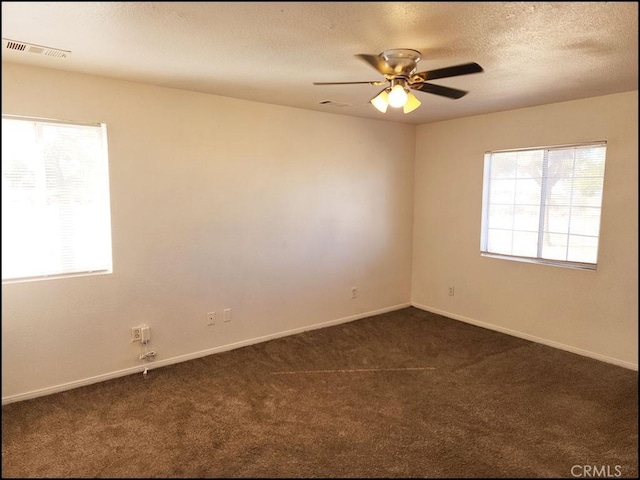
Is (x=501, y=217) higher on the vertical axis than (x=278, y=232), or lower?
higher

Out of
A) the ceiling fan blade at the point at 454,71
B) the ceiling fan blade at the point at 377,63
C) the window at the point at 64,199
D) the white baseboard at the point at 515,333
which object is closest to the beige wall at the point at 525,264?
the white baseboard at the point at 515,333

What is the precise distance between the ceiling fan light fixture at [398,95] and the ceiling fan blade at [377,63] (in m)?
0.11

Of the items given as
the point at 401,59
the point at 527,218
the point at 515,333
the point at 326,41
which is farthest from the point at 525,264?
the point at 326,41

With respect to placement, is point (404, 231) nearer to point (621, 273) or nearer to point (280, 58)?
point (280, 58)

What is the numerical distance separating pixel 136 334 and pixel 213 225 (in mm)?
1110

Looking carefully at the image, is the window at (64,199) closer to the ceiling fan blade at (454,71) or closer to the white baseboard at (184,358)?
the white baseboard at (184,358)

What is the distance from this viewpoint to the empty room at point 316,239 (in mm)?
1688

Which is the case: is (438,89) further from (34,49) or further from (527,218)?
(34,49)

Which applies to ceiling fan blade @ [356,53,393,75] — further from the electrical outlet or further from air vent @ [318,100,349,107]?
the electrical outlet

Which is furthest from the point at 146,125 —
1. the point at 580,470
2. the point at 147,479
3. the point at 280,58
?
the point at 580,470

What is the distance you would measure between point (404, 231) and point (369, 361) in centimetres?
210

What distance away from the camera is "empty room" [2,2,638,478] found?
1.69m

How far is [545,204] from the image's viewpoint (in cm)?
300

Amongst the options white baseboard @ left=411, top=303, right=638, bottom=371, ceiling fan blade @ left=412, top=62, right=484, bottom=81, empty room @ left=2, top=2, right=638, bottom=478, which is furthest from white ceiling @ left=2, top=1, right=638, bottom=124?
white baseboard @ left=411, top=303, right=638, bottom=371
